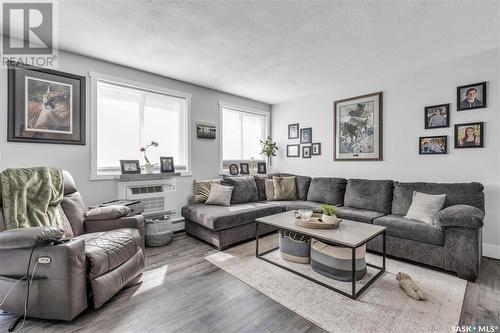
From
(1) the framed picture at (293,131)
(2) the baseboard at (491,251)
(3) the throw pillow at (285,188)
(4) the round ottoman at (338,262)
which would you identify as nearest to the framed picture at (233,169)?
(3) the throw pillow at (285,188)

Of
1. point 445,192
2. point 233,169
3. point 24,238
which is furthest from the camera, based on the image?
point 233,169

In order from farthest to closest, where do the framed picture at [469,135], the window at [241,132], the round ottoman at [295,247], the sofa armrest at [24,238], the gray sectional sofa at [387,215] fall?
the window at [241,132]
the framed picture at [469,135]
the round ottoman at [295,247]
the gray sectional sofa at [387,215]
the sofa armrest at [24,238]

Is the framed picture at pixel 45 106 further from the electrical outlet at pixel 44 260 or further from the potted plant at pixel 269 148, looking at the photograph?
the potted plant at pixel 269 148

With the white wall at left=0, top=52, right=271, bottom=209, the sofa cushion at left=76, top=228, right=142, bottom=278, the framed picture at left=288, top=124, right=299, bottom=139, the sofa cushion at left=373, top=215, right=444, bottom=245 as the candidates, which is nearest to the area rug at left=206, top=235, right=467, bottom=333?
the sofa cushion at left=373, top=215, right=444, bottom=245

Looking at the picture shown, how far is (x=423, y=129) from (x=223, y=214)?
313 centimetres

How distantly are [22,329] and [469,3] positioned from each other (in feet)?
14.2

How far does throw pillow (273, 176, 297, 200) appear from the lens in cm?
430

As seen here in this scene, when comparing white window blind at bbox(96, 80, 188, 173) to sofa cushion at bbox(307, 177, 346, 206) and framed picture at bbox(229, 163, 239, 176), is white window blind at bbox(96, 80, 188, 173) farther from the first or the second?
sofa cushion at bbox(307, 177, 346, 206)

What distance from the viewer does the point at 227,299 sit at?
1.97 meters

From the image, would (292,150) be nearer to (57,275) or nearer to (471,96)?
(471,96)

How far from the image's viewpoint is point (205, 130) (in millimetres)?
4141

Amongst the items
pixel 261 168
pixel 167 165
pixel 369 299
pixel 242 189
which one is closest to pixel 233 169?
pixel 242 189

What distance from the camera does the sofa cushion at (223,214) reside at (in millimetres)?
3037

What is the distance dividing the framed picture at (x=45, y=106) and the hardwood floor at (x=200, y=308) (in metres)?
1.90
